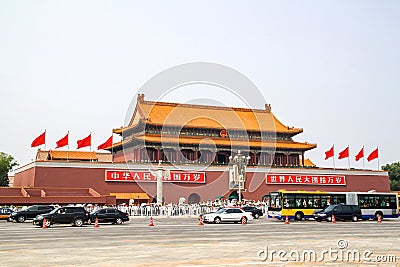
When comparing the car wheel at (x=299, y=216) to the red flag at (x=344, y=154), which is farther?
the red flag at (x=344, y=154)

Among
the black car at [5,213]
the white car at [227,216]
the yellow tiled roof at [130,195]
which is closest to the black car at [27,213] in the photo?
the black car at [5,213]

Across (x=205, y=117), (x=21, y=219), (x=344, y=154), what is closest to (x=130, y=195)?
(x=205, y=117)

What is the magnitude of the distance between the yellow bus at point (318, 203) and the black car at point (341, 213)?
161cm

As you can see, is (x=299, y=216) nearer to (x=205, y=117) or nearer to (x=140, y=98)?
(x=205, y=117)

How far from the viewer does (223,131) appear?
5931cm

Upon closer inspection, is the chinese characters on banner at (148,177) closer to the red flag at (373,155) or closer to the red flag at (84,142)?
the red flag at (84,142)

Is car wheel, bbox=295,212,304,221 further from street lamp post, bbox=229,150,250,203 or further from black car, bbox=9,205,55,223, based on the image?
black car, bbox=9,205,55,223

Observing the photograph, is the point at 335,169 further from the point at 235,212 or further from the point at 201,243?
the point at 201,243

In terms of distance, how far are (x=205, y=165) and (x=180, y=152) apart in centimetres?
344

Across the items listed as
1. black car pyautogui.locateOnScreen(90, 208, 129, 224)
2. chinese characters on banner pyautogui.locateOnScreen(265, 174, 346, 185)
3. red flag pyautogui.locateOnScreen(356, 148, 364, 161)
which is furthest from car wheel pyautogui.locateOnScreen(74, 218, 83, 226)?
red flag pyautogui.locateOnScreen(356, 148, 364, 161)

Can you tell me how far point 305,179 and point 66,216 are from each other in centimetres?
3662

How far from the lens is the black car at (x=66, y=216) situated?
1060 inches

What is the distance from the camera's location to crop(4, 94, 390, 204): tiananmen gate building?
47969 millimetres

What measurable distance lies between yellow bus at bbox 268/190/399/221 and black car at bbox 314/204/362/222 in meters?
1.61
